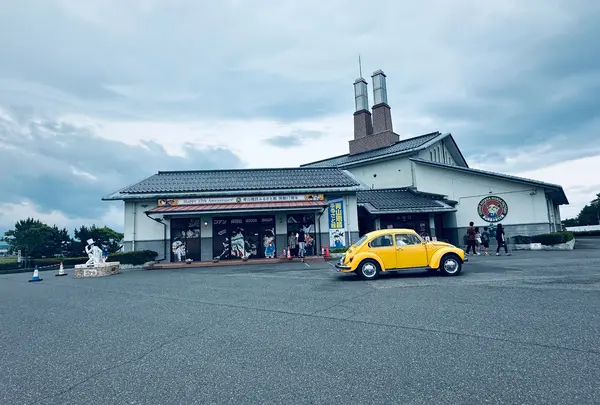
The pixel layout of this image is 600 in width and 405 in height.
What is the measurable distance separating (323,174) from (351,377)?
20264mm

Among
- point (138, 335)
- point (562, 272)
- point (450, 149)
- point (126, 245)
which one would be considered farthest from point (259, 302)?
point (450, 149)

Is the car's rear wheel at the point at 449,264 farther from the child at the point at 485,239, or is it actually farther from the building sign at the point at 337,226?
the child at the point at 485,239

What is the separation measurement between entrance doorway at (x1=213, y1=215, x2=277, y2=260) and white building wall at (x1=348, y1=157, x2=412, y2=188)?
12.4 m

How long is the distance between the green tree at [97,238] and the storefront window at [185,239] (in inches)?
897

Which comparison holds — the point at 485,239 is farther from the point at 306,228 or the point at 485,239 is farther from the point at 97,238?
the point at 97,238

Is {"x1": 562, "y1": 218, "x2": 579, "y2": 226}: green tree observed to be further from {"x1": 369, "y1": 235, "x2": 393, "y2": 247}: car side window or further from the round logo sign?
{"x1": 369, "y1": 235, "x2": 393, "y2": 247}: car side window

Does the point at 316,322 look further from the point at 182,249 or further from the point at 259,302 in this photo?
the point at 182,249

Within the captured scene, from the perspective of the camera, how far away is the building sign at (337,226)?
20719 millimetres

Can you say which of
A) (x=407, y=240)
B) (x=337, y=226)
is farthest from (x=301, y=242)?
(x=407, y=240)

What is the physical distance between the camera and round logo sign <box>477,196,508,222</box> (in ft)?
75.7

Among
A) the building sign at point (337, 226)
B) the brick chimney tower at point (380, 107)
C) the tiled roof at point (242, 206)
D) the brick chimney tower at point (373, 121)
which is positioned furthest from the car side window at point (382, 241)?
the brick chimney tower at point (380, 107)

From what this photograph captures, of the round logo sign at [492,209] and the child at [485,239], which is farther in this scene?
the round logo sign at [492,209]

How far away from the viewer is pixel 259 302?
767 cm

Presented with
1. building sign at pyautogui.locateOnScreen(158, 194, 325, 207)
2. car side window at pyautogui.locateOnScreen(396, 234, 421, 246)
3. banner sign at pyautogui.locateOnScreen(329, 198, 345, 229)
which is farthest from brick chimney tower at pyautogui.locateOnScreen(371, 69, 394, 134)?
car side window at pyautogui.locateOnScreen(396, 234, 421, 246)
